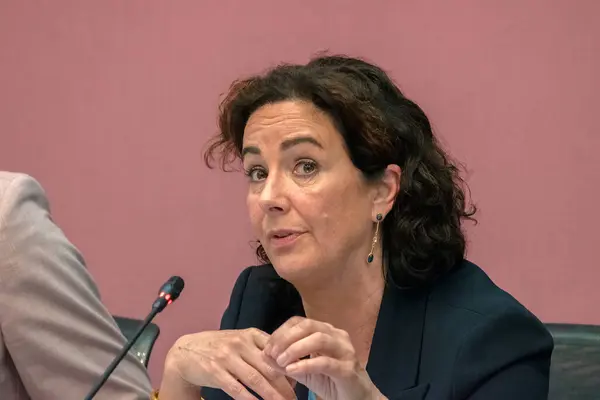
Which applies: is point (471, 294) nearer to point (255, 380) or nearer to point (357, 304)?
point (357, 304)

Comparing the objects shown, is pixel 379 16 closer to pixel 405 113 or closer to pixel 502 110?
pixel 502 110

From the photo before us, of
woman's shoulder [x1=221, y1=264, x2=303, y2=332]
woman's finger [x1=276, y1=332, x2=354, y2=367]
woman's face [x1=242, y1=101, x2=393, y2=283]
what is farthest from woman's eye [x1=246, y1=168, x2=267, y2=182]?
woman's finger [x1=276, y1=332, x2=354, y2=367]

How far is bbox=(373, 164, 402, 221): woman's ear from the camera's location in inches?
55.3

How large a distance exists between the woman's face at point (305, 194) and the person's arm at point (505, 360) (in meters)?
0.27

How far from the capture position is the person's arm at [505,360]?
3.97 feet

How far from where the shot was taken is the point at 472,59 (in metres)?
2.20

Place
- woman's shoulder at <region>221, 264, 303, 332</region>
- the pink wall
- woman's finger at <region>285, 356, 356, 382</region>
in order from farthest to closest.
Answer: the pink wall, woman's shoulder at <region>221, 264, 303, 332</region>, woman's finger at <region>285, 356, 356, 382</region>

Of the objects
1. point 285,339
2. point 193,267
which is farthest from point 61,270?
point 193,267

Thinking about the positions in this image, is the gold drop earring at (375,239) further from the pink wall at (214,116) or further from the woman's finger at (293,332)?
the pink wall at (214,116)

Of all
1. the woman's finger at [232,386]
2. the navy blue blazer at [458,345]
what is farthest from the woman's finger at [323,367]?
the navy blue blazer at [458,345]

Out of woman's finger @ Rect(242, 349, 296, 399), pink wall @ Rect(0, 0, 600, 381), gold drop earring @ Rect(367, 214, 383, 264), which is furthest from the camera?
pink wall @ Rect(0, 0, 600, 381)

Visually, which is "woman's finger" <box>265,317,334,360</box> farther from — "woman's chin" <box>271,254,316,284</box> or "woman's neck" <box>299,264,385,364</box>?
"woman's neck" <box>299,264,385,364</box>

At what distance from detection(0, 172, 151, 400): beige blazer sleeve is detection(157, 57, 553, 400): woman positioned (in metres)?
0.14

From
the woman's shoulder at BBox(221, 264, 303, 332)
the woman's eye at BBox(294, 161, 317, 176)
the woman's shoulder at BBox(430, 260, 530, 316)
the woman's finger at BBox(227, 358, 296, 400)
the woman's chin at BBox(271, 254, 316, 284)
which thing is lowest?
the woman's shoulder at BBox(221, 264, 303, 332)
